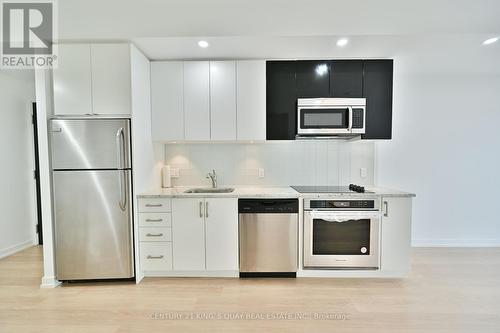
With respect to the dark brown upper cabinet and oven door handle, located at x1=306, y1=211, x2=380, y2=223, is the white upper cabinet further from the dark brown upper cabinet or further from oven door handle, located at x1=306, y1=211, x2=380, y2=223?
oven door handle, located at x1=306, y1=211, x2=380, y2=223

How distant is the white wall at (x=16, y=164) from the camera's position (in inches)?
139

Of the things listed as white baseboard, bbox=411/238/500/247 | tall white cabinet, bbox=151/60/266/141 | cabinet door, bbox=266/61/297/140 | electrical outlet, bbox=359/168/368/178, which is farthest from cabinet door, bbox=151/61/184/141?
white baseboard, bbox=411/238/500/247

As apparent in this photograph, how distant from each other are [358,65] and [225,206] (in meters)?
2.20

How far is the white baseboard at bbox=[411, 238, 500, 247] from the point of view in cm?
364

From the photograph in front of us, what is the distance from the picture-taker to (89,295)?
248 cm

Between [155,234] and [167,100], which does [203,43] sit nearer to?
[167,100]

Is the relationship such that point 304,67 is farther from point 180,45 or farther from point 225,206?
point 225,206

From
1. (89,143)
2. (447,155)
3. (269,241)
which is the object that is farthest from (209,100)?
(447,155)

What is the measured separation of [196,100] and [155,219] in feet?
4.63

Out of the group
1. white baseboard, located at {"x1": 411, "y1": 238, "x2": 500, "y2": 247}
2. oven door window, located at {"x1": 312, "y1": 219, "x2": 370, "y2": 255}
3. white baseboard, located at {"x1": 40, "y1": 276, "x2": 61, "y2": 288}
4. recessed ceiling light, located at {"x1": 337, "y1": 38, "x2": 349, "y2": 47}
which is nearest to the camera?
recessed ceiling light, located at {"x1": 337, "y1": 38, "x2": 349, "y2": 47}

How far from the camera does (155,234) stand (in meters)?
2.75

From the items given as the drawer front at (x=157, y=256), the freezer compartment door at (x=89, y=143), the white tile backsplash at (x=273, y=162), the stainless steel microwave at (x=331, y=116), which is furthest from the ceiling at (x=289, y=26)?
the drawer front at (x=157, y=256)

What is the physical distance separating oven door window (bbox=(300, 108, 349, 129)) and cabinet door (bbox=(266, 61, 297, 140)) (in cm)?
16

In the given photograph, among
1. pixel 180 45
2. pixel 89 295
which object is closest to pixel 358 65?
Answer: pixel 180 45
